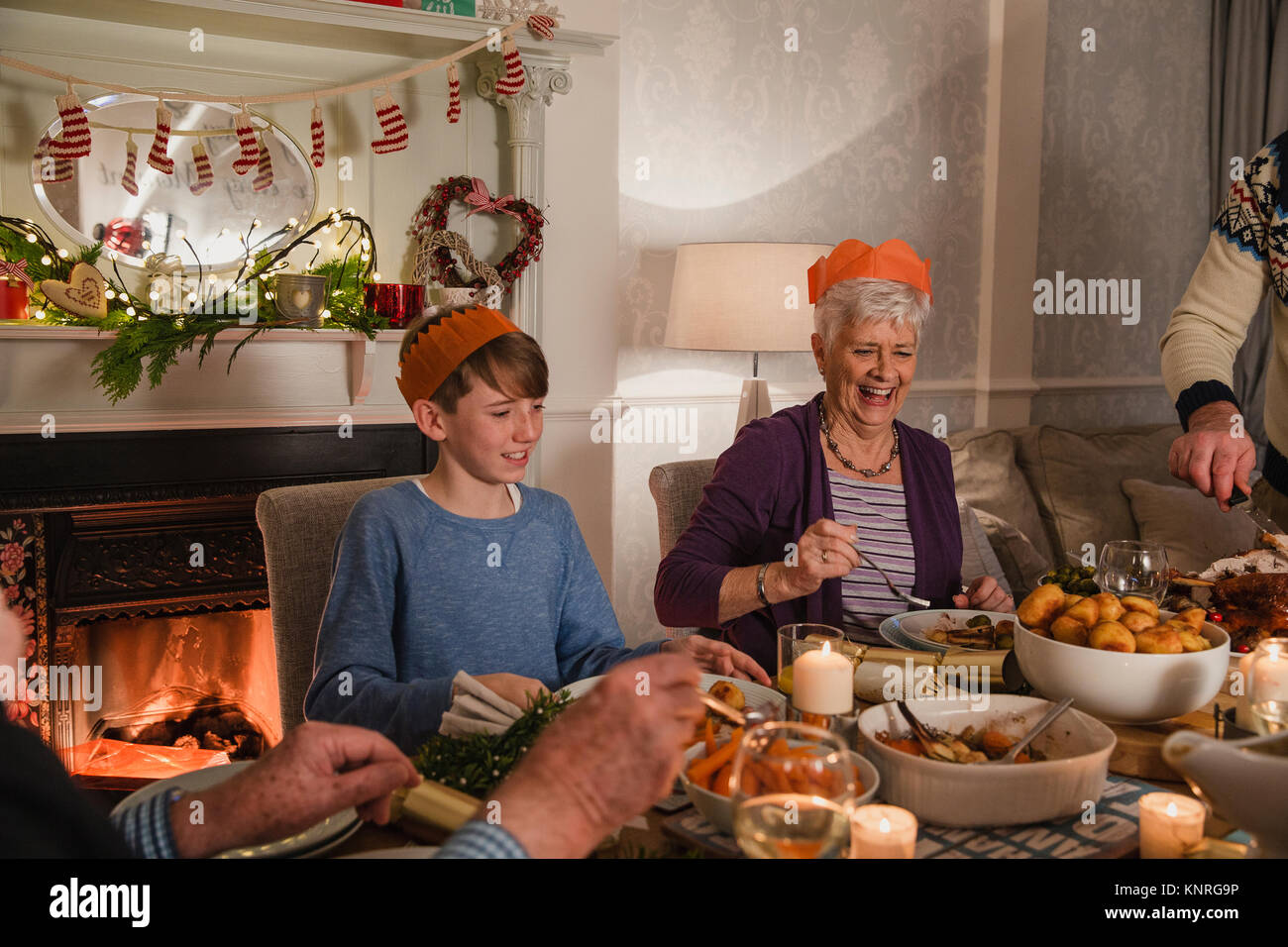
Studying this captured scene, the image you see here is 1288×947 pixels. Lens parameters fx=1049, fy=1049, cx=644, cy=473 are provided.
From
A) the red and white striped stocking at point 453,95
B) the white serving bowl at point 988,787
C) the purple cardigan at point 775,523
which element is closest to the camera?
the white serving bowl at point 988,787

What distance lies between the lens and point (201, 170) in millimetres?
2795

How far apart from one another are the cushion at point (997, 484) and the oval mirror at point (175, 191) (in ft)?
7.38

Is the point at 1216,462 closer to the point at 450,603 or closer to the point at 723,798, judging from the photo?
the point at 723,798

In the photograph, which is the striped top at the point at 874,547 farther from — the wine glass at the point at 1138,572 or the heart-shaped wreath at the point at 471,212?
the heart-shaped wreath at the point at 471,212

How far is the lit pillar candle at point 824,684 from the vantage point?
1.15 m

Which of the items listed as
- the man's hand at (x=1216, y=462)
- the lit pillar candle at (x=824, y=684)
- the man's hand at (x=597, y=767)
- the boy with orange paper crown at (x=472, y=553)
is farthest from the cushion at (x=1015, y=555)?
the man's hand at (x=597, y=767)

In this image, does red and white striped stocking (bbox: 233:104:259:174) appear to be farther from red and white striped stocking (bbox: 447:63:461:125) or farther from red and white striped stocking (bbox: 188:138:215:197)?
red and white striped stocking (bbox: 447:63:461:125)

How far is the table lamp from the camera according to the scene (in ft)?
10.2

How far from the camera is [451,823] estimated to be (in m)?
0.94

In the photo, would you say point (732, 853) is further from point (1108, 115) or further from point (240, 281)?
point (1108, 115)

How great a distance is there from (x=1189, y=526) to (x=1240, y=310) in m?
1.46

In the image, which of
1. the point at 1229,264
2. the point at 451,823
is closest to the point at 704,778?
the point at 451,823

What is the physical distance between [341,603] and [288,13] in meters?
2.02

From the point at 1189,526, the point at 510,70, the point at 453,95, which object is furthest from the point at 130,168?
the point at 1189,526
